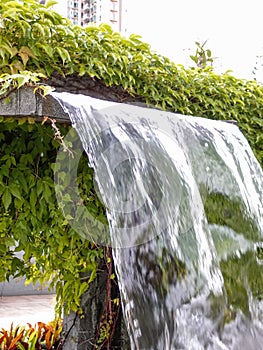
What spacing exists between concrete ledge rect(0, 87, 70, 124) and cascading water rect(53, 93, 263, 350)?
47mm

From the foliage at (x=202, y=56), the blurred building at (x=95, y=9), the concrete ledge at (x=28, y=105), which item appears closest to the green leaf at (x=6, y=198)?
the concrete ledge at (x=28, y=105)

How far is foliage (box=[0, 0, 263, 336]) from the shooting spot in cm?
204

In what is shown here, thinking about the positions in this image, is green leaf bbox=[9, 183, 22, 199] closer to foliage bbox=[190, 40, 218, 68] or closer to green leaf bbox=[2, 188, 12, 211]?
green leaf bbox=[2, 188, 12, 211]

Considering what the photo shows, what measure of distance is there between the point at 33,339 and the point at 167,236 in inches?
58.9

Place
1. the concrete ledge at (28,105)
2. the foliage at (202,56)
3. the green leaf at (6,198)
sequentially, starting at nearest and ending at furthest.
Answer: the concrete ledge at (28,105) → the green leaf at (6,198) → the foliage at (202,56)

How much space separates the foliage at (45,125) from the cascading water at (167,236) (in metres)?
0.29

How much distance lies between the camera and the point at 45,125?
2.30 meters

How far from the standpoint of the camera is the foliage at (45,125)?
204 cm

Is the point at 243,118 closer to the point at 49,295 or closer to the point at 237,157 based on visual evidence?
the point at 237,157

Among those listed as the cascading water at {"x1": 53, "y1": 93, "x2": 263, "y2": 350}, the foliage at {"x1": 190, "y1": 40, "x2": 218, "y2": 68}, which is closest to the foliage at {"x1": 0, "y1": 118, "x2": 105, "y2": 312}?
the cascading water at {"x1": 53, "y1": 93, "x2": 263, "y2": 350}

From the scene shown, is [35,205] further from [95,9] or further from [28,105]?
[95,9]

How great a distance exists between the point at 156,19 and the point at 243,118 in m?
2.30

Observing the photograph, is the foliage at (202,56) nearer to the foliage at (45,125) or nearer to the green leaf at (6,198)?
the foliage at (45,125)

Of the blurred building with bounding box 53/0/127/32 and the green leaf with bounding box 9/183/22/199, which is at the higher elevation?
the blurred building with bounding box 53/0/127/32
